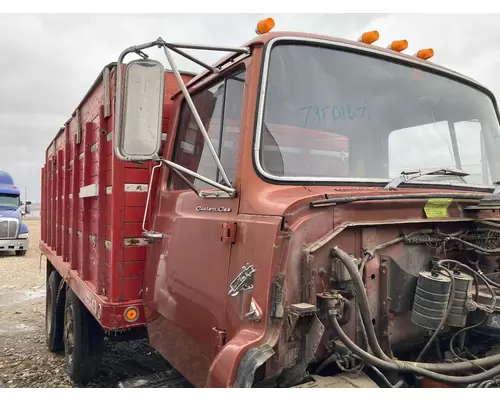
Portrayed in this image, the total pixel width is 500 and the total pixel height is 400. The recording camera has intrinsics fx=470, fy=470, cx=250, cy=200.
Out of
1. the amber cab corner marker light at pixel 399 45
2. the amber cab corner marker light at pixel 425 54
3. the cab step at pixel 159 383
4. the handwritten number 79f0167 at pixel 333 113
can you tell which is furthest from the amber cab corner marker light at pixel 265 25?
the cab step at pixel 159 383

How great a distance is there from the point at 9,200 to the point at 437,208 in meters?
18.7

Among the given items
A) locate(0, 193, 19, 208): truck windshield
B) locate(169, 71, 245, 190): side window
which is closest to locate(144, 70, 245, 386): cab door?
locate(169, 71, 245, 190): side window

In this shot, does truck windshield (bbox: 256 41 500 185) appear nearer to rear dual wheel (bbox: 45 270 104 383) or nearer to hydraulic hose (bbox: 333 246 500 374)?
hydraulic hose (bbox: 333 246 500 374)

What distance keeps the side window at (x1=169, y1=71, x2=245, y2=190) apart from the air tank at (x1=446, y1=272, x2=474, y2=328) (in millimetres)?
1234

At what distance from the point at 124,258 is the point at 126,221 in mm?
270

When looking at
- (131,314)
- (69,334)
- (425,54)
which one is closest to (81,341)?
(69,334)

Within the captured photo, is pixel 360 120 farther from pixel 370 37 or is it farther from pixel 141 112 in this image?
pixel 141 112

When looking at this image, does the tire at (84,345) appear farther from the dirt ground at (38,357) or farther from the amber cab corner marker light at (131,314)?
the amber cab corner marker light at (131,314)

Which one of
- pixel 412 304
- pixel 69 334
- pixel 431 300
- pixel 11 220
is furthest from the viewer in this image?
pixel 11 220

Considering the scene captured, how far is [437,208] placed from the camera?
2.46 metres

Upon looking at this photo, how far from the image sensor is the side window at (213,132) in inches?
104

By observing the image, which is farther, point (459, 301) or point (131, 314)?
point (131, 314)

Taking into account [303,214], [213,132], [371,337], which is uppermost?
[213,132]

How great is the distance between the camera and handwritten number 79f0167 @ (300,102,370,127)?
2.60m
